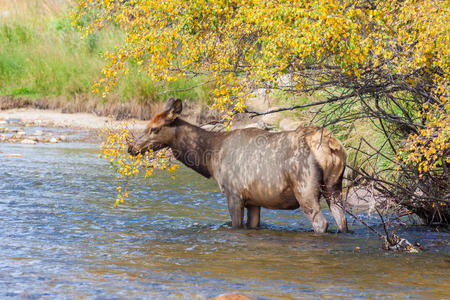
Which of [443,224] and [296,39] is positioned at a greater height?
[296,39]

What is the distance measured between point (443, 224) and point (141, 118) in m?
14.5

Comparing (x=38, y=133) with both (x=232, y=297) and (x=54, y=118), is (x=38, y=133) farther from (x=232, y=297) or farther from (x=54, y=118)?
(x=232, y=297)

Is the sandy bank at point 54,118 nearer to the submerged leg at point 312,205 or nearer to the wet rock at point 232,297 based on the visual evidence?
the submerged leg at point 312,205

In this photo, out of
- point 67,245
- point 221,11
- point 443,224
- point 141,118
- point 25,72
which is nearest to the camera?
point 67,245

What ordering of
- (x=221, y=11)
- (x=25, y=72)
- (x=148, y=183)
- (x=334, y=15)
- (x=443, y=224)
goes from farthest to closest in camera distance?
(x=25, y=72) → (x=148, y=183) → (x=443, y=224) → (x=221, y=11) → (x=334, y=15)

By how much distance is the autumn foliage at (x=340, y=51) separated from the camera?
7398 millimetres

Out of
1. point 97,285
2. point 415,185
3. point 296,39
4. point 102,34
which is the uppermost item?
point 102,34

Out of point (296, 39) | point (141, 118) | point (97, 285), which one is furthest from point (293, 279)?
point (141, 118)

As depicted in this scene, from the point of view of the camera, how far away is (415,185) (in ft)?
29.6

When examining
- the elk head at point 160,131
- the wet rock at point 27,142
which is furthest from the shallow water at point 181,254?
the wet rock at point 27,142

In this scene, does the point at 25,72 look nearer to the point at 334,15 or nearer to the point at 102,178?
the point at 102,178

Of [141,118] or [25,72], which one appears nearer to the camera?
[141,118]

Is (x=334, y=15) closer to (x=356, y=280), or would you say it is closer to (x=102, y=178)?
(x=356, y=280)

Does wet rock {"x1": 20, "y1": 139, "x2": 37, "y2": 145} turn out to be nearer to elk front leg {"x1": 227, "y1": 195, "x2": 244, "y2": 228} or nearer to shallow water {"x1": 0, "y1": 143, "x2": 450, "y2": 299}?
shallow water {"x1": 0, "y1": 143, "x2": 450, "y2": 299}
